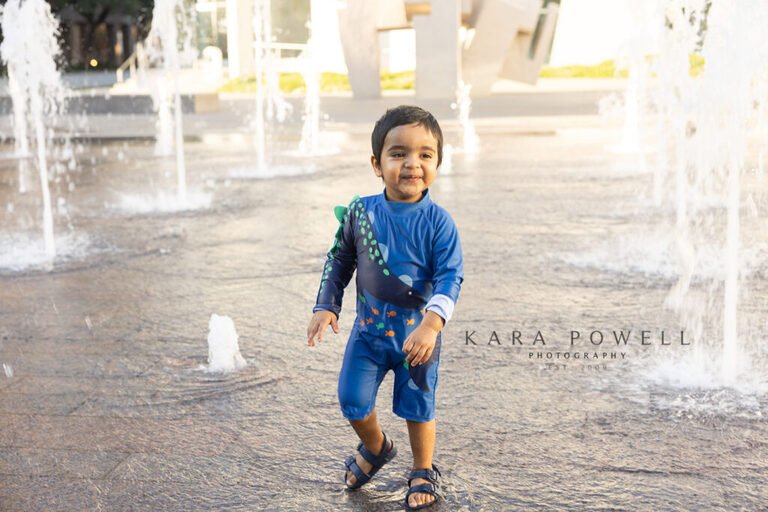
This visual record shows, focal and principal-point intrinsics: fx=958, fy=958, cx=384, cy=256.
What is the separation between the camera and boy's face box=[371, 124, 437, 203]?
2928 mm

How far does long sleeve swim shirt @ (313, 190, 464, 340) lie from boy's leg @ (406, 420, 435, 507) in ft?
1.01

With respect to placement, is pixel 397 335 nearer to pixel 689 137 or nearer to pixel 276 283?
pixel 276 283

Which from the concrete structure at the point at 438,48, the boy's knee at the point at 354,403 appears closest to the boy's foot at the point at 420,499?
the boy's knee at the point at 354,403

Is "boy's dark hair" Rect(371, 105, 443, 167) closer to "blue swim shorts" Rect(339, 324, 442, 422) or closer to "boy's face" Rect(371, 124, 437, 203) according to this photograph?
"boy's face" Rect(371, 124, 437, 203)

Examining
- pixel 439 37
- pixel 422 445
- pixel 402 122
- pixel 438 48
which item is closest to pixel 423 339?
pixel 422 445

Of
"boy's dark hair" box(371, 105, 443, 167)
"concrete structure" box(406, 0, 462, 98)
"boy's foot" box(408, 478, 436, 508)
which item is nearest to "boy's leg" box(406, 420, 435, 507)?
"boy's foot" box(408, 478, 436, 508)

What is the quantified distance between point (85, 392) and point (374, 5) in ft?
76.0

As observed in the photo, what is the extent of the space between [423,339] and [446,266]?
0.25m

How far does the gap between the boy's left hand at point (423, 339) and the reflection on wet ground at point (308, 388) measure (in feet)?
1.82

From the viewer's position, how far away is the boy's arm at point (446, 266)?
2895mm

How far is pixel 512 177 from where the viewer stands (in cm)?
1160

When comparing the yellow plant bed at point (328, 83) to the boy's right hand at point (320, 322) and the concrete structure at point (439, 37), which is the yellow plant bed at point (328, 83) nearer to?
the concrete structure at point (439, 37)

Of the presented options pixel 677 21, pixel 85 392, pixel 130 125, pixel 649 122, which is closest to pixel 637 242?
pixel 85 392

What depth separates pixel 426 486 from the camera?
10.0 ft
